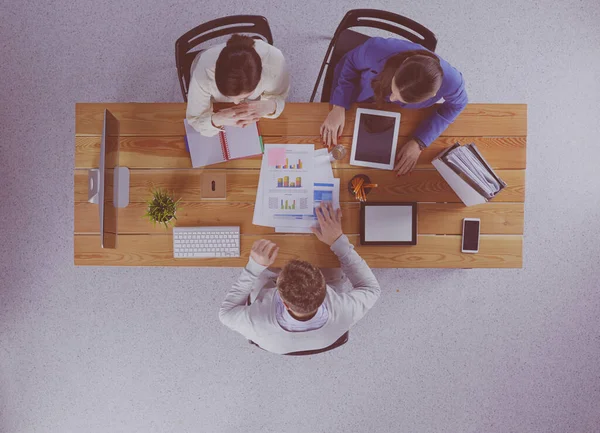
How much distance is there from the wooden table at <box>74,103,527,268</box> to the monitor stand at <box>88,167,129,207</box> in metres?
0.03

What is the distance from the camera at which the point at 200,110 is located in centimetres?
171

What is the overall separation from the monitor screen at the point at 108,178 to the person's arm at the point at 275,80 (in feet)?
2.05

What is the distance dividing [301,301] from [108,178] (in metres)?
0.85

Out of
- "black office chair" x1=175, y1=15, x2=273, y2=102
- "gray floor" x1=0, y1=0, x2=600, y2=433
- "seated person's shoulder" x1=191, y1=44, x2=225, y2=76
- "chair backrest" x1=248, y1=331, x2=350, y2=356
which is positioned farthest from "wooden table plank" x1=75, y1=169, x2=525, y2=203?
"gray floor" x1=0, y1=0, x2=600, y2=433

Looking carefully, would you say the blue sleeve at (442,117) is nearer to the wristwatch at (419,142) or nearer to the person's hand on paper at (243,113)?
the wristwatch at (419,142)

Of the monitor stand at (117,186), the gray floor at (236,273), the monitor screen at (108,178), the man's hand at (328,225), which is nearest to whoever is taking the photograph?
the monitor screen at (108,178)

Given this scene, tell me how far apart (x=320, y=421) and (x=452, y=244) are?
1.43 meters

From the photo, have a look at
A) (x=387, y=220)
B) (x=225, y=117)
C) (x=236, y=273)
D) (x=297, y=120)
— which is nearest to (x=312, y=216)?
(x=387, y=220)

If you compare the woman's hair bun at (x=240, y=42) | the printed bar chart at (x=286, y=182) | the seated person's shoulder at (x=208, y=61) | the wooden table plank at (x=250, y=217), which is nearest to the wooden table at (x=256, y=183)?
the wooden table plank at (x=250, y=217)

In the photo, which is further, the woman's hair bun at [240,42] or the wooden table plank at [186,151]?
the wooden table plank at [186,151]

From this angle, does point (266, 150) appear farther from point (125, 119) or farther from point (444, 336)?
point (444, 336)

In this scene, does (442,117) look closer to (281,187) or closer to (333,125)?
(333,125)

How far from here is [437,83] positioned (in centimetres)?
149

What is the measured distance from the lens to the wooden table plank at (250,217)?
1772mm
